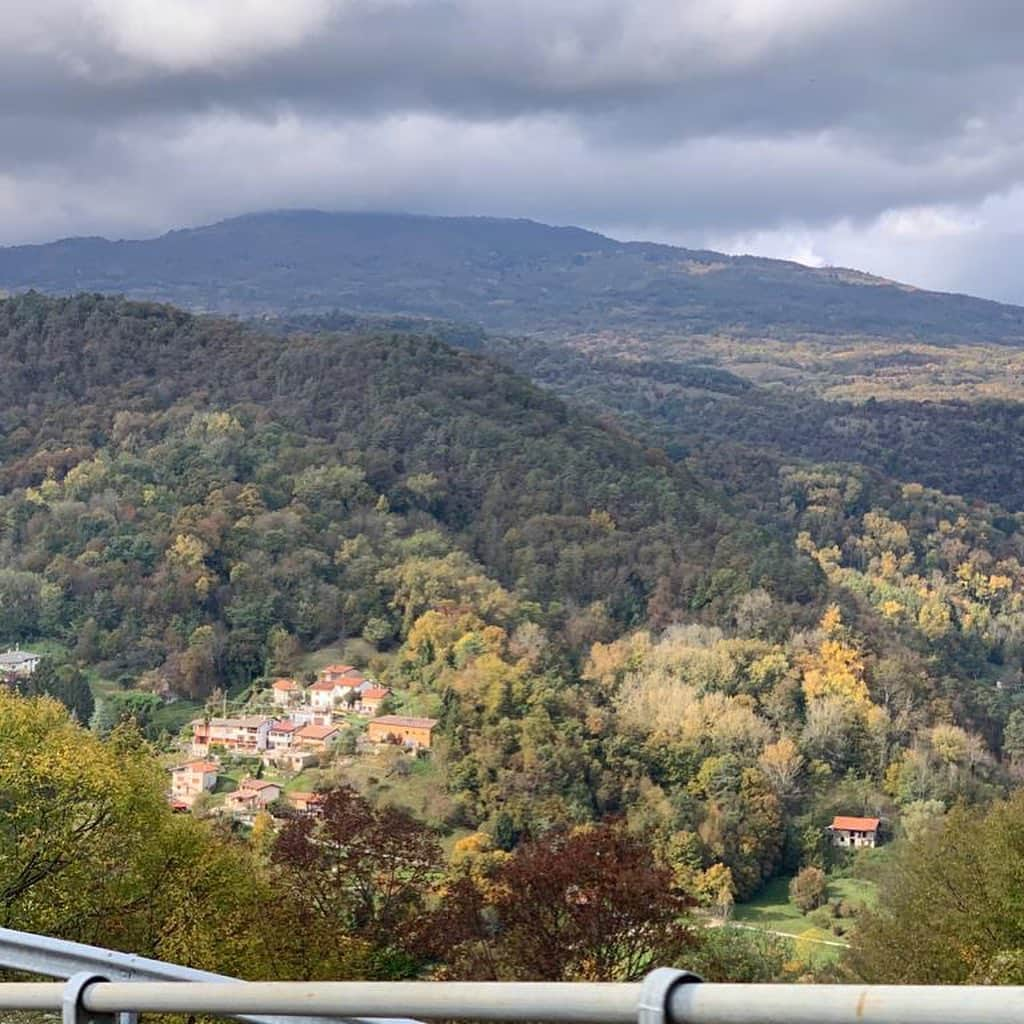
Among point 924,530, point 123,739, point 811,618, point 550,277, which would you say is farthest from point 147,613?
point 550,277

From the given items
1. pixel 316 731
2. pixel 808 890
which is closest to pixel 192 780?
pixel 316 731

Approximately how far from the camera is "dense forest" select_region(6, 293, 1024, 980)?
1048cm

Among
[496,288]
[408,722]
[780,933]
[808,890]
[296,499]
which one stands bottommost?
[808,890]

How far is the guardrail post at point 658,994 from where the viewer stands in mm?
1471

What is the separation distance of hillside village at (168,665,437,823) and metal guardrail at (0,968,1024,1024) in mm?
18996

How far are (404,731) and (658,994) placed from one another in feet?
80.3

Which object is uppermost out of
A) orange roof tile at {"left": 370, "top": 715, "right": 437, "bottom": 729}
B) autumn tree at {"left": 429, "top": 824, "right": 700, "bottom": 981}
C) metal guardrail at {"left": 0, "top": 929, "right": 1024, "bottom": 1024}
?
metal guardrail at {"left": 0, "top": 929, "right": 1024, "bottom": 1024}

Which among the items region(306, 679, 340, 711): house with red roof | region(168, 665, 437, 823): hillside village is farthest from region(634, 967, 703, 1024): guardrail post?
region(306, 679, 340, 711): house with red roof

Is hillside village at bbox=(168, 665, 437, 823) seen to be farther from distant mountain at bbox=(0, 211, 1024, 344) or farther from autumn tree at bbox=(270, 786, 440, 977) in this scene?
distant mountain at bbox=(0, 211, 1024, 344)

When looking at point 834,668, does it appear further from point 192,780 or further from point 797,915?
point 192,780

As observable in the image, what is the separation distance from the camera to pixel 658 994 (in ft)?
4.84

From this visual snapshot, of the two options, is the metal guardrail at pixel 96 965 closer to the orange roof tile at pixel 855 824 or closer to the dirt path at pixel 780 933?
the dirt path at pixel 780 933

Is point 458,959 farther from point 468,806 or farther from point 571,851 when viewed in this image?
point 468,806

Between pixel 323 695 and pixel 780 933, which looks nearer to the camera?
pixel 780 933
